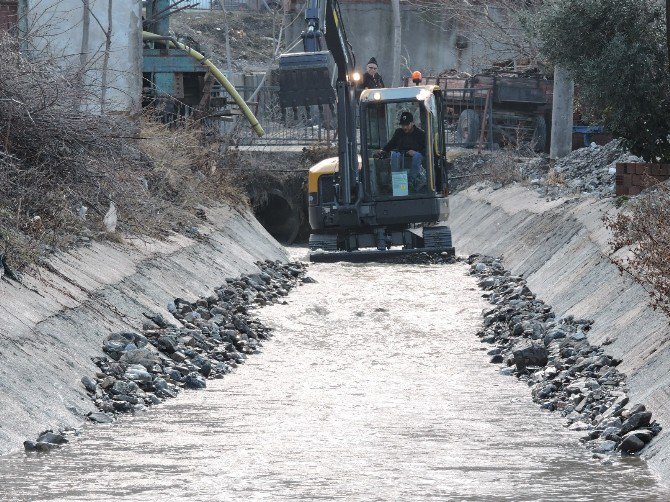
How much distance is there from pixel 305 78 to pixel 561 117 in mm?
10990

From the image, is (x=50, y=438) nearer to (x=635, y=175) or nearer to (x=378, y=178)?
(x=635, y=175)

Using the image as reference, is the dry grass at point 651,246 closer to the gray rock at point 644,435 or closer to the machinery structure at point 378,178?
the gray rock at point 644,435

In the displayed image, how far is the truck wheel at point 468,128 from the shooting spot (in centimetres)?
3941

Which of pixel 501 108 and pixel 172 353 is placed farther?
pixel 501 108

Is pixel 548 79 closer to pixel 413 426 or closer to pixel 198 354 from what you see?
pixel 198 354

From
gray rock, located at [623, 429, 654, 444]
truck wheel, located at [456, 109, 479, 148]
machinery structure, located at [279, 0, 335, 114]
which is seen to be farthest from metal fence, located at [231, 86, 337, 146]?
gray rock, located at [623, 429, 654, 444]

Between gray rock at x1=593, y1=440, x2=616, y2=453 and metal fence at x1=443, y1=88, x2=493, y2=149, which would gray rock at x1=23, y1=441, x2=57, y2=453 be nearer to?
gray rock at x1=593, y1=440, x2=616, y2=453

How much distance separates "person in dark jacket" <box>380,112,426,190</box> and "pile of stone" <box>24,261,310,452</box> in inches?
218

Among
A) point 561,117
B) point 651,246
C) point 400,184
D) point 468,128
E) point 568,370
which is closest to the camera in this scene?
point 651,246

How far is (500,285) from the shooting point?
22.2 meters

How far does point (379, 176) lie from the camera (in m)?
25.3

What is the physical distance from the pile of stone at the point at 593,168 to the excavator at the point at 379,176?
2.96 m

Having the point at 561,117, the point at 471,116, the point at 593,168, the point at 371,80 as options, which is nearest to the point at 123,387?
the point at 371,80

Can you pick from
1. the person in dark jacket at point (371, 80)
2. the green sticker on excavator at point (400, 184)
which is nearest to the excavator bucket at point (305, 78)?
the green sticker on excavator at point (400, 184)
